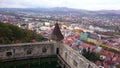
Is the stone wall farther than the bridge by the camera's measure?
Yes

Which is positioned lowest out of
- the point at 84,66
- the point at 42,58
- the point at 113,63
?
the point at 113,63

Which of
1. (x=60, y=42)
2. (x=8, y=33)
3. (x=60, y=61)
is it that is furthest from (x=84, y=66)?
(x=8, y=33)

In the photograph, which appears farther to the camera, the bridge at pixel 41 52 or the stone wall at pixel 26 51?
the stone wall at pixel 26 51

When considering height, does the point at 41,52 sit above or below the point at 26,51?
below

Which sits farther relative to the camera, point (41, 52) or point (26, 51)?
point (41, 52)

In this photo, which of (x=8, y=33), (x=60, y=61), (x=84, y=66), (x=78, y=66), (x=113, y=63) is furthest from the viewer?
(x=113, y=63)

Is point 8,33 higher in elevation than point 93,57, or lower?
higher

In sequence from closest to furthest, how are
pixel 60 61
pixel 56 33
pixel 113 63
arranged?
pixel 60 61 < pixel 56 33 < pixel 113 63

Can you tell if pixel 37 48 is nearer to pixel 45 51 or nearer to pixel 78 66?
pixel 45 51
